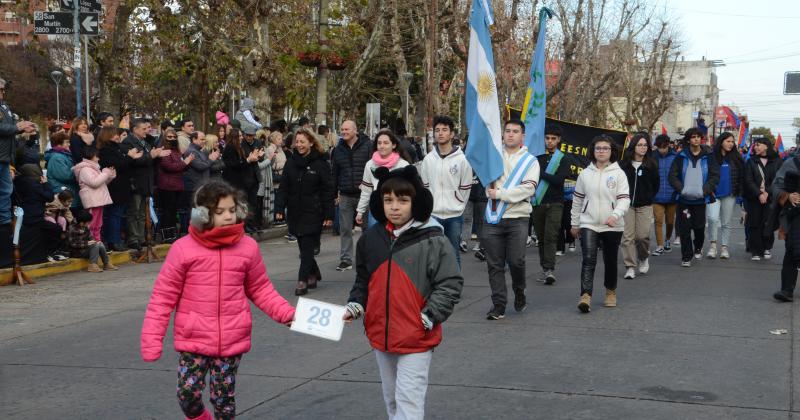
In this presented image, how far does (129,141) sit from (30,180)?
1.80 m

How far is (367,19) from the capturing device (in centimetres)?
2566

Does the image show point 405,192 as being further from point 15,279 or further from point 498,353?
point 15,279

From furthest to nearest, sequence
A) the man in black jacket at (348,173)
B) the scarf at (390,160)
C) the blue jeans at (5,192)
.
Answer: the man in black jacket at (348,173)
the blue jeans at (5,192)
the scarf at (390,160)

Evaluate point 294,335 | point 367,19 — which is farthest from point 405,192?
point 367,19

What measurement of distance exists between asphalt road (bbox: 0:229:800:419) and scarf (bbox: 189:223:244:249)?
1492 mm

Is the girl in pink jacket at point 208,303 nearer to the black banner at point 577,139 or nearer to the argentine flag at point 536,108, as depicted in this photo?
the argentine flag at point 536,108

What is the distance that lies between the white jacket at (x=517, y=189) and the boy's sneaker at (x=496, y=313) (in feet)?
2.80

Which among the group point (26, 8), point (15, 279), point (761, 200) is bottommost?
point (15, 279)

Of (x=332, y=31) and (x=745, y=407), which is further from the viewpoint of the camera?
(x=332, y=31)

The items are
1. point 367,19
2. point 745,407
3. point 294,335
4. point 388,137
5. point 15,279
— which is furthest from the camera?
point 367,19

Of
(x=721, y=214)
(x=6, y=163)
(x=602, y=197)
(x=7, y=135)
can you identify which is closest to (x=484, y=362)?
(x=602, y=197)

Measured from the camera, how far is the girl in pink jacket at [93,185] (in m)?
12.7

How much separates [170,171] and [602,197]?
716 cm

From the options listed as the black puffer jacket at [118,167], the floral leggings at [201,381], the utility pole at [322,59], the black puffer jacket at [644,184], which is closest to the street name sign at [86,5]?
the black puffer jacket at [118,167]
